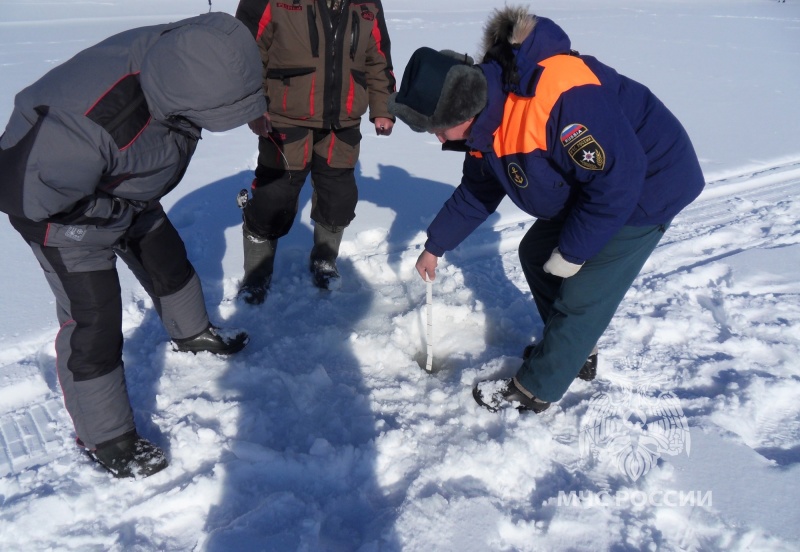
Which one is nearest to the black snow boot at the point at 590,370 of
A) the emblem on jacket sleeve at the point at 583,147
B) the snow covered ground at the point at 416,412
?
the snow covered ground at the point at 416,412

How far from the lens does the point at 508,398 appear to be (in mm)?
2342

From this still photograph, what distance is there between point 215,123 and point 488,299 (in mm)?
1852

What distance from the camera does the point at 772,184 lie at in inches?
189

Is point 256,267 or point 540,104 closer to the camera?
point 540,104

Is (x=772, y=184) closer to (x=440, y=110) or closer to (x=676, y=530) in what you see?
(x=676, y=530)

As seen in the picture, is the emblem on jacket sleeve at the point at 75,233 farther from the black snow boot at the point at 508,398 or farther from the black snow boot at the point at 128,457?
the black snow boot at the point at 508,398

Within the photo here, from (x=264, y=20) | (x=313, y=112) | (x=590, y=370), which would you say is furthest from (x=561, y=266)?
(x=264, y=20)

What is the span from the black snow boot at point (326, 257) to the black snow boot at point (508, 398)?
46.9 inches

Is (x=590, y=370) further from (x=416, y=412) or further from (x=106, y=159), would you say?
(x=106, y=159)

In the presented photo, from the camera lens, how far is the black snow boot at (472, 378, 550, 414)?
232cm

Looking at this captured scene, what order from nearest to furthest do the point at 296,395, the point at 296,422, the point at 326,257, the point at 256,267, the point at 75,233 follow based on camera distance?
the point at 75,233 < the point at 296,422 < the point at 296,395 < the point at 256,267 < the point at 326,257

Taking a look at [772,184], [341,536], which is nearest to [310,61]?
[341,536]

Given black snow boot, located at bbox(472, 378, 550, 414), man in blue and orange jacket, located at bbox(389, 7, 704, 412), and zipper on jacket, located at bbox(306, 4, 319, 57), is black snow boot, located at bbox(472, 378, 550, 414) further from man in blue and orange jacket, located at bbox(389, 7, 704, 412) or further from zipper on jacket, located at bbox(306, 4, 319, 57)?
zipper on jacket, located at bbox(306, 4, 319, 57)

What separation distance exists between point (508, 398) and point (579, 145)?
3.76 ft
